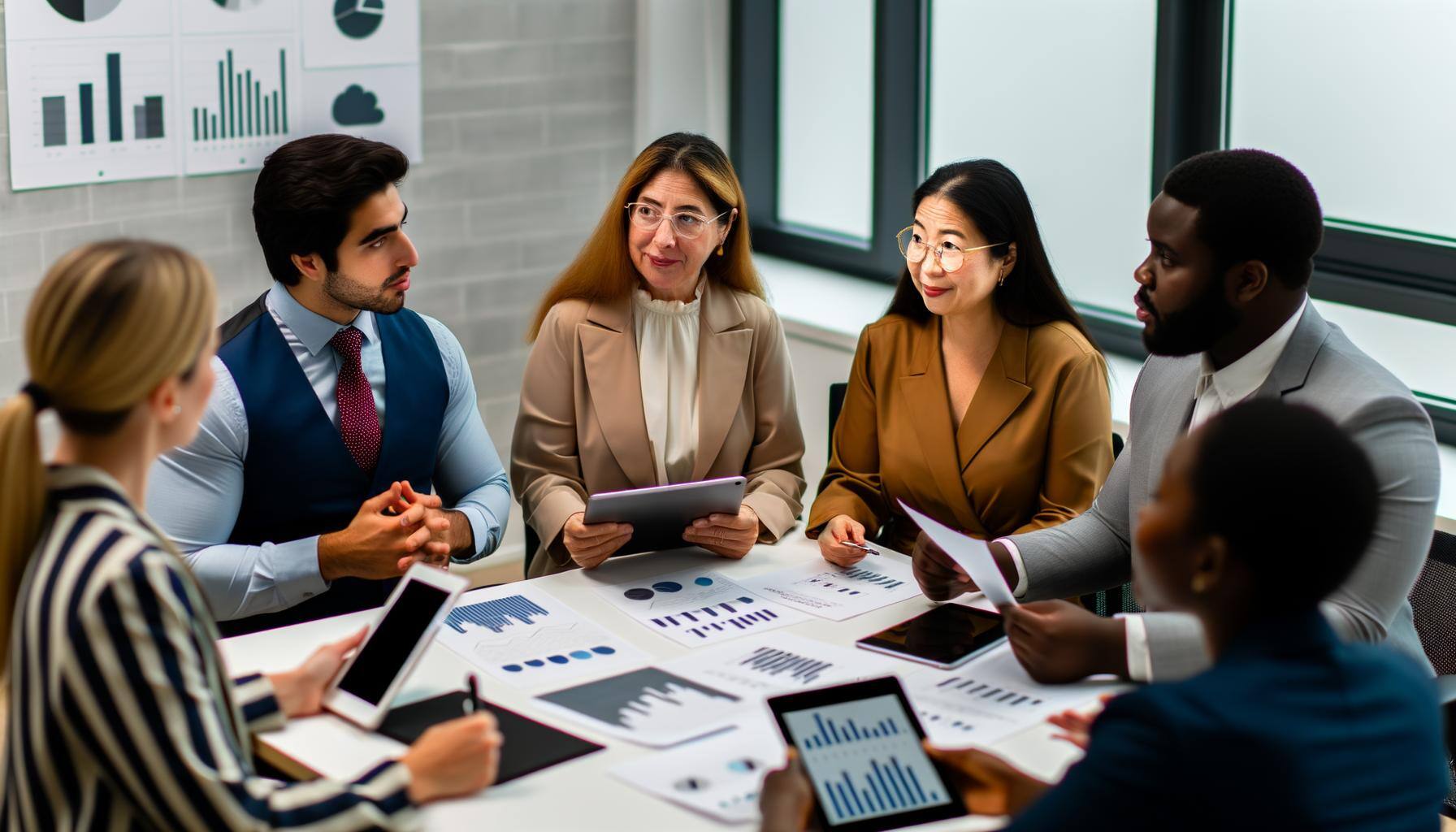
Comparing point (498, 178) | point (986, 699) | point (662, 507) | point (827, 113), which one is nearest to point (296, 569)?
point (662, 507)

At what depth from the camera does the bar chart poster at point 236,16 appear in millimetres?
3824

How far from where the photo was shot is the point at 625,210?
3.02m

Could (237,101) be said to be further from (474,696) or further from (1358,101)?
(1358,101)

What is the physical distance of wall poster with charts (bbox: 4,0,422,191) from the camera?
361 centimetres

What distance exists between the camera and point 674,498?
2.53 meters

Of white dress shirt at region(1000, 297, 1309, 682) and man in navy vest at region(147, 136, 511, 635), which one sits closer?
white dress shirt at region(1000, 297, 1309, 682)

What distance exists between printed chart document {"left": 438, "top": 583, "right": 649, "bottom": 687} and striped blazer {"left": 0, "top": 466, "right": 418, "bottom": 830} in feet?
2.11

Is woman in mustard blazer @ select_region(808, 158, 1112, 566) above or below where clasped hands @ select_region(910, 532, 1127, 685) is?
above

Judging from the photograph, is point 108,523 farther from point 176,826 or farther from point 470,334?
point 470,334

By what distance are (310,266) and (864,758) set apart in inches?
58.2

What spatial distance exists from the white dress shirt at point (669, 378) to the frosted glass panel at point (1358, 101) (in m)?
1.72

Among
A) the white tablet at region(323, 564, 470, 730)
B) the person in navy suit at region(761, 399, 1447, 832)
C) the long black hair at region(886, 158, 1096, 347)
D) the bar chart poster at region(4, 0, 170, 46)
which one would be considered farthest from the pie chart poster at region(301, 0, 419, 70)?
the person in navy suit at region(761, 399, 1447, 832)

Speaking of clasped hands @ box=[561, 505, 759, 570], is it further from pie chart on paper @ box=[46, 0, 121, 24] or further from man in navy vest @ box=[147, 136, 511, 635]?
pie chart on paper @ box=[46, 0, 121, 24]

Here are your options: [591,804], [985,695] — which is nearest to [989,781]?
[985,695]
